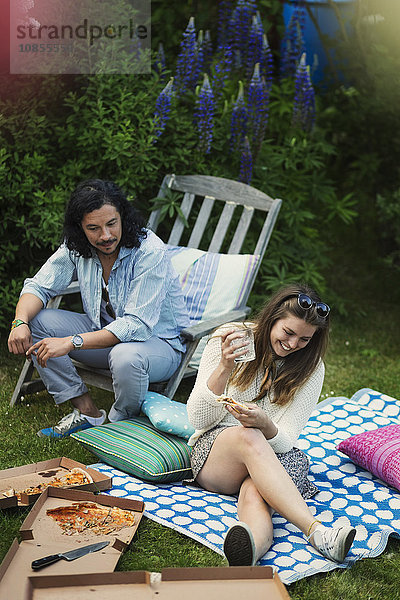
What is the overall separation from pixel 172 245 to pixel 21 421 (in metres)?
→ 1.50

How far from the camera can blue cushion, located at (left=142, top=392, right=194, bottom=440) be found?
133 inches

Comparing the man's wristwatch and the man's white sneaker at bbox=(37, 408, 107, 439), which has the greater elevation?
the man's wristwatch

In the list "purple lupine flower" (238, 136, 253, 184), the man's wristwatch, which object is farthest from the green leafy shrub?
the man's wristwatch

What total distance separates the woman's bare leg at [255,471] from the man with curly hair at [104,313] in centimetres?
72

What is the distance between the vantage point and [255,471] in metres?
2.77

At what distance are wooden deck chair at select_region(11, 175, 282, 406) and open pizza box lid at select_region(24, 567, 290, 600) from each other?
5.40ft

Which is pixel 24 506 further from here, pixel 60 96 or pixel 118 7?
pixel 118 7

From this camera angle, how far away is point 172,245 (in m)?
4.74

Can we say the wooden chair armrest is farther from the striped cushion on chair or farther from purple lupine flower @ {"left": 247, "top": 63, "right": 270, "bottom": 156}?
purple lupine flower @ {"left": 247, "top": 63, "right": 270, "bottom": 156}

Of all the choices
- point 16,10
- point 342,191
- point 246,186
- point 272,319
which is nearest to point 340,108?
point 342,191

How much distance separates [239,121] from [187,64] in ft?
1.77

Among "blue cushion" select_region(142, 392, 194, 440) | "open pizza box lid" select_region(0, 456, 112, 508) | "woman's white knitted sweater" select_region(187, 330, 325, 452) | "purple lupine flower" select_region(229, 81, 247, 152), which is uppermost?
"purple lupine flower" select_region(229, 81, 247, 152)

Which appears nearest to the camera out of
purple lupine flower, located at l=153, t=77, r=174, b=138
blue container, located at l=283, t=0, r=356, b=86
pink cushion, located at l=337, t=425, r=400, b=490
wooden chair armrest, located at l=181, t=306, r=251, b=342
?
pink cushion, located at l=337, t=425, r=400, b=490

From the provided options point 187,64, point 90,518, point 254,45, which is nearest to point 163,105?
point 187,64
